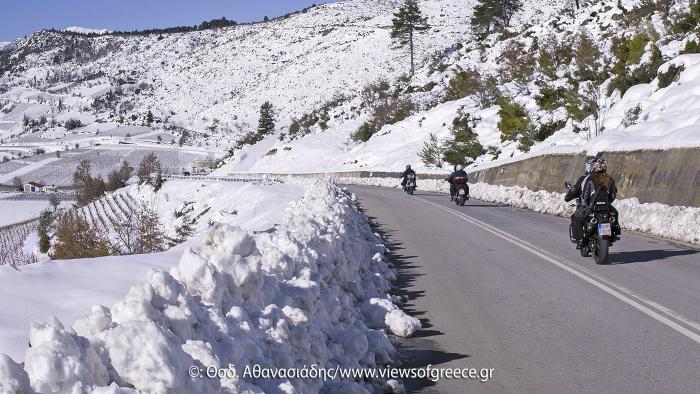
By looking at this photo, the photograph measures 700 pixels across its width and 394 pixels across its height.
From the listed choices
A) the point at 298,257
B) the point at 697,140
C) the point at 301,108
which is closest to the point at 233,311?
the point at 298,257

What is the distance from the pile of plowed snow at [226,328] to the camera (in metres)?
3.18

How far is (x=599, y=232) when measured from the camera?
40.8ft

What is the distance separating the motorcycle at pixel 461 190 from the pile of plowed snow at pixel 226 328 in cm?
1959

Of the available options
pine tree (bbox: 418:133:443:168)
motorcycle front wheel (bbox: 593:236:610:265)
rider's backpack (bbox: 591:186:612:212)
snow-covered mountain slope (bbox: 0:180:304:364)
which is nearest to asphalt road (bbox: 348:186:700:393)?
motorcycle front wheel (bbox: 593:236:610:265)

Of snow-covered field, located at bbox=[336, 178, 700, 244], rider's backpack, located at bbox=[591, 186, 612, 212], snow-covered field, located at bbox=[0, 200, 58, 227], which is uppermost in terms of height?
rider's backpack, located at bbox=[591, 186, 612, 212]

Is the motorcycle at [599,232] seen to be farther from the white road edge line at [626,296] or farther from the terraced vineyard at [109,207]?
the terraced vineyard at [109,207]

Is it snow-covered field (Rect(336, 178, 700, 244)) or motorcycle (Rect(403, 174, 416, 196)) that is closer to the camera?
snow-covered field (Rect(336, 178, 700, 244))

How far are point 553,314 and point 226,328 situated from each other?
210 inches

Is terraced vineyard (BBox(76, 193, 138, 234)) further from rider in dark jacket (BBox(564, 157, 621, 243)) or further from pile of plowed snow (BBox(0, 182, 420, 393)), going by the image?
pile of plowed snow (BBox(0, 182, 420, 393))

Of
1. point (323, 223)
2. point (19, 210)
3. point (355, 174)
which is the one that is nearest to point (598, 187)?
point (323, 223)
